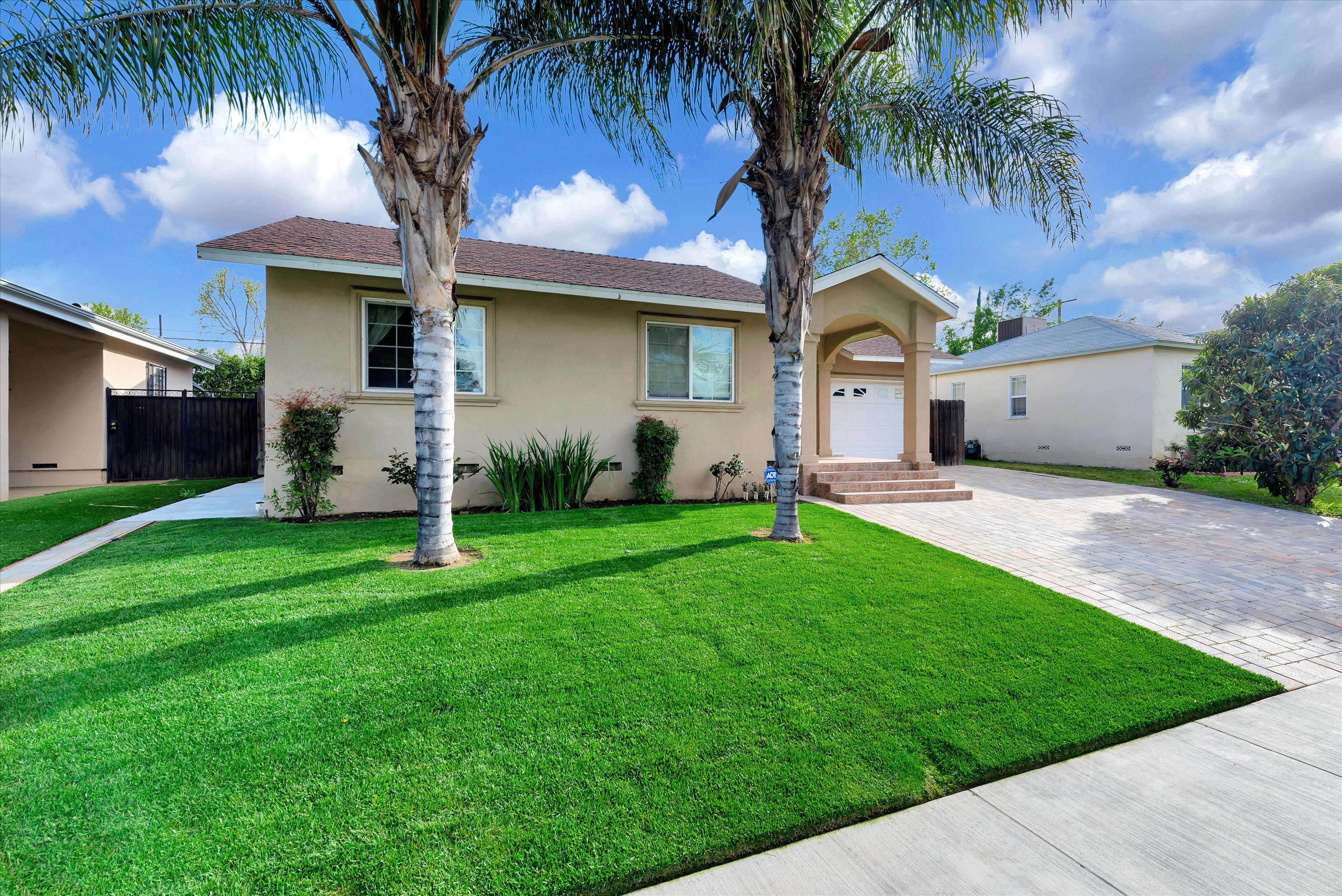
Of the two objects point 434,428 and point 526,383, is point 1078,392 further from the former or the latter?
point 434,428

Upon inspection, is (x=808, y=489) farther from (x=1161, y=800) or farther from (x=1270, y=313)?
(x=1270, y=313)

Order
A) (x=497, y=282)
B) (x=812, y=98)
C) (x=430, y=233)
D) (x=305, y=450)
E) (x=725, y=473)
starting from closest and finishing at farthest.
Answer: (x=430, y=233) < (x=812, y=98) < (x=305, y=450) < (x=497, y=282) < (x=725, y=473)

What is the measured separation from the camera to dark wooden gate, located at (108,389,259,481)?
43.4 ft

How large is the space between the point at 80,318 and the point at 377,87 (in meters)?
10.6

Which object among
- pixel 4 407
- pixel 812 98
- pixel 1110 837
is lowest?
pixel 1110 837

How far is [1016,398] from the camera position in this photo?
65.9 ft

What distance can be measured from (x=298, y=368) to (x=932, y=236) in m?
30.5

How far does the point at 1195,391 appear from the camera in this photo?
11.6 meters

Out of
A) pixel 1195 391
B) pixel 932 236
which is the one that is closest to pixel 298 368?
pixel 1195 391

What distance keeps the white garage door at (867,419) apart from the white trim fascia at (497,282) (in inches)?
255

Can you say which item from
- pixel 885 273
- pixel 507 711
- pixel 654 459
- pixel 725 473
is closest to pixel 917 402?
pixel 885 273

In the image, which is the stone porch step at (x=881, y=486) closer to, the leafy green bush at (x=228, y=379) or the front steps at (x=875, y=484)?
the front steps at (x=875, y=484)

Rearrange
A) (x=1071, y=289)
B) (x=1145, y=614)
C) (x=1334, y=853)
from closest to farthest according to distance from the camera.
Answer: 1. (x=1334, y=853)
2. (x=1145, y=614)
3. (x=1071, y=289)

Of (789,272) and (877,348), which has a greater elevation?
(877,348)
